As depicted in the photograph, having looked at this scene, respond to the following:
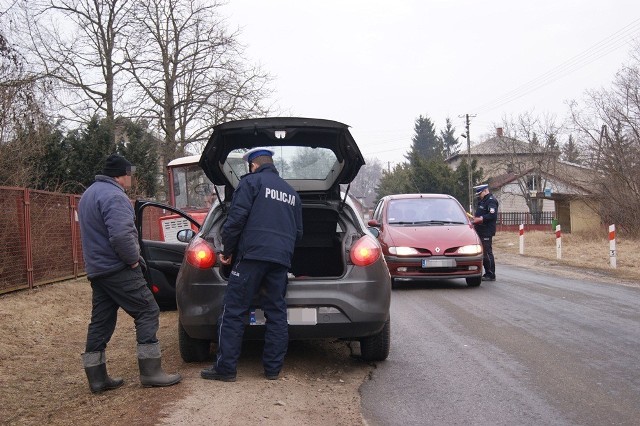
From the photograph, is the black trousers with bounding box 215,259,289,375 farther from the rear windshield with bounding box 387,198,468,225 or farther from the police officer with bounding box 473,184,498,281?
the police officer with bounding box 473,184,498,281

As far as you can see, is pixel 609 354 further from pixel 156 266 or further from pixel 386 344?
pixel 156 266

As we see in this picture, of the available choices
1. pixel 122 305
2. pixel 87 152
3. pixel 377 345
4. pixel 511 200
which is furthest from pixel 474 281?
pixel 511 200

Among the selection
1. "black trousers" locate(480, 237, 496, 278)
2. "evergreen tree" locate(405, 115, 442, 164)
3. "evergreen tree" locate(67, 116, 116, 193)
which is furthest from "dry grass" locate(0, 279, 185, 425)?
"evergreen tree" locate(405, 115, 442, 164)

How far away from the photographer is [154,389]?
200 inches

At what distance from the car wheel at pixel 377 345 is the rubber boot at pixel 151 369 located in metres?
1.75

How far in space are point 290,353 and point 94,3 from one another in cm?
2820

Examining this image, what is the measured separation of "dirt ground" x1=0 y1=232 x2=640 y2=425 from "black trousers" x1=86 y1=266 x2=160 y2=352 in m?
0.40

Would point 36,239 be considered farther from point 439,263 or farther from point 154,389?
point 154,389

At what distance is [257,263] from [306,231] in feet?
6.09

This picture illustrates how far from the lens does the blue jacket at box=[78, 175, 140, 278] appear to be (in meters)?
5.06

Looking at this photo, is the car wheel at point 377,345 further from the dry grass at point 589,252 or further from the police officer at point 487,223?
the dry grass at point 589,252

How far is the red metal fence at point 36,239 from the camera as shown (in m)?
10.4

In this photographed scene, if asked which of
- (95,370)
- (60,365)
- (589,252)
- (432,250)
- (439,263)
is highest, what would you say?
(432,250)

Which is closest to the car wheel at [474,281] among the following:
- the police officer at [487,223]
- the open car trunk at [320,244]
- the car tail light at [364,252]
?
the police officer at [487,223]
